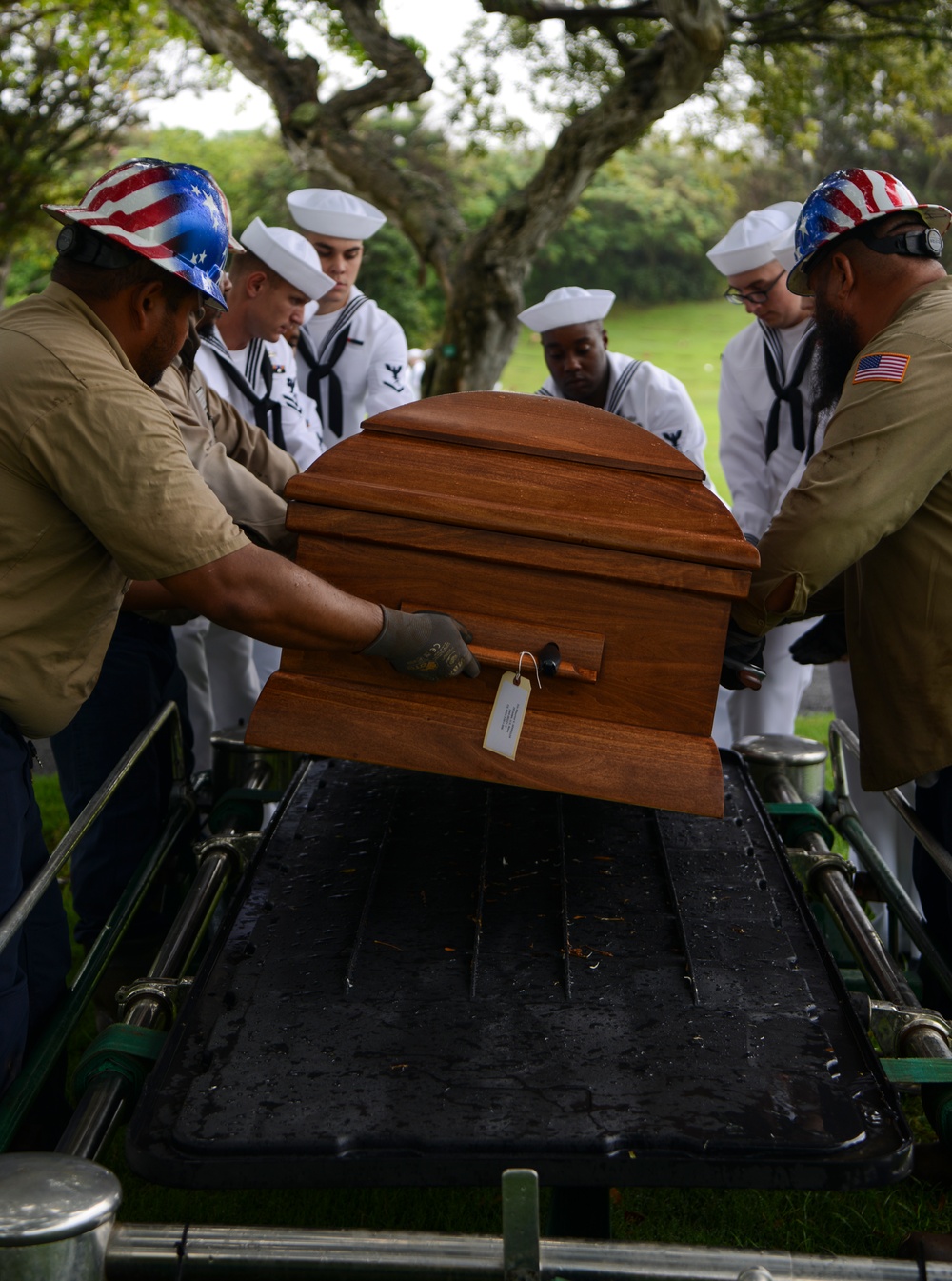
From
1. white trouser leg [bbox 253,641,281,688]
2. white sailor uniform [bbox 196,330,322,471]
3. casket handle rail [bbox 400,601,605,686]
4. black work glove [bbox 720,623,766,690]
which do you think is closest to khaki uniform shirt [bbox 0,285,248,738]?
casket handle rail [bbox 400,601,605,686]

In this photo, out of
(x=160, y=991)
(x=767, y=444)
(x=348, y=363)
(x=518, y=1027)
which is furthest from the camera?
(x=348, y=363)

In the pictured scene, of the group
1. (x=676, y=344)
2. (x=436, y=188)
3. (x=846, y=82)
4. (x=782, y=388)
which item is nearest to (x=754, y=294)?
(x=782, y=388)

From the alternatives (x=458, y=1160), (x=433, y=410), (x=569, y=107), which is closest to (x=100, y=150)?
(x=569, y=107)

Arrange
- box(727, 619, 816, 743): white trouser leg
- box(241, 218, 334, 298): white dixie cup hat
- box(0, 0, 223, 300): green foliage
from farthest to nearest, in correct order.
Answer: box(0, 0, 223, 300): green foliage < box(727, 619, 816, 743): white trouser leg < box(241, 218, 334, 298): white dixie cup hat

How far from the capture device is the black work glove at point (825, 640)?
2982mm

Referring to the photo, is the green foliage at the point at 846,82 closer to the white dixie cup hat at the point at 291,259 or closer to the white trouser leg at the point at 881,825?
the white dixie cup hat at the point at 291,259

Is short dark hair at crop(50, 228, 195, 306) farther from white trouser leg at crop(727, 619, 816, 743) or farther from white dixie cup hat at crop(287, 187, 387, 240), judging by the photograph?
white dixie cup hat at crop(287, 187, 387, 240)

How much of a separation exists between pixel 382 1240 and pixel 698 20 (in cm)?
772

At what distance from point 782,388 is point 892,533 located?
255 centimetres

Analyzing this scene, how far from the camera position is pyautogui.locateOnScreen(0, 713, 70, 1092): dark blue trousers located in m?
2.08

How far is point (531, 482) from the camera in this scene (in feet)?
7.10

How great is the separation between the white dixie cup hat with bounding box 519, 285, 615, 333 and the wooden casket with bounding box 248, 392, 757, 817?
2.83 m

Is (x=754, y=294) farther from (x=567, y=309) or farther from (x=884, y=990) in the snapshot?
(x=884, y=990)

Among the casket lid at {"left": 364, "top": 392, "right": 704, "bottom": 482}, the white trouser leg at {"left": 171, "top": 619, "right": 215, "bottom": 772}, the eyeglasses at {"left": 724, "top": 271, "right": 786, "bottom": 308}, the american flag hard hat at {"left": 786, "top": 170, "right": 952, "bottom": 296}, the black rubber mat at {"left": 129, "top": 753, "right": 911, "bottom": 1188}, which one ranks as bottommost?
the white trouser leg at {"left": 171, "top": 619, "right": 215, "bottom": 772}
